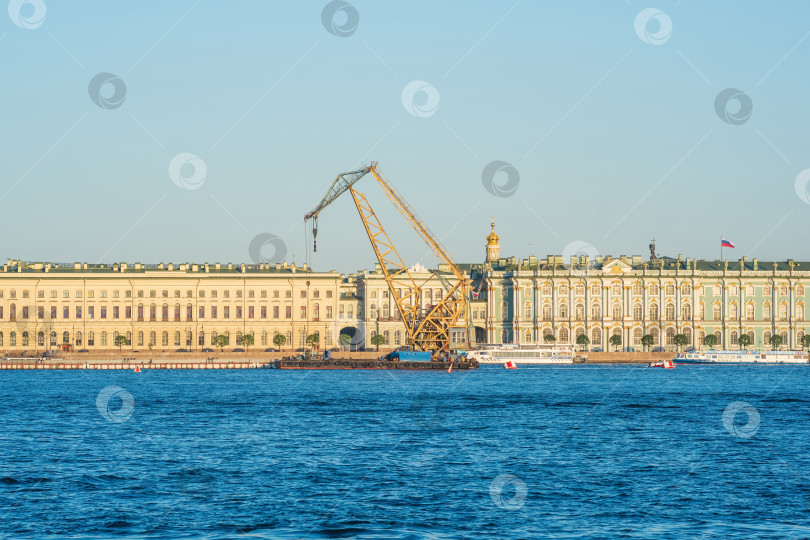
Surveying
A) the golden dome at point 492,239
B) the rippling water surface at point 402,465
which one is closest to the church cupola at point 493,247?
the golden dome at point 492,239

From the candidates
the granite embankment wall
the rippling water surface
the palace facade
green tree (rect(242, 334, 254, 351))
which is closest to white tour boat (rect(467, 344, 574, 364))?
the granite embankment wall

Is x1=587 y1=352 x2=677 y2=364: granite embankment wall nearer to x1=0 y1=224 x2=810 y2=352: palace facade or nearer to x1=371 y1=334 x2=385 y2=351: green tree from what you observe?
x1=0 y1=224 x2=810 y2=352: palace facade

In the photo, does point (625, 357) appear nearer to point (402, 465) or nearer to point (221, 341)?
A: point (221, 341)

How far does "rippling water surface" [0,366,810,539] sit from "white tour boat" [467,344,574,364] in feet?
156

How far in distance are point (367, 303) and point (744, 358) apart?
37.3m

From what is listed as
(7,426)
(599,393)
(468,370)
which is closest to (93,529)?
(7,426)

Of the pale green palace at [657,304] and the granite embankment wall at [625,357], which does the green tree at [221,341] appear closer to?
the pale green palace at [657,304]

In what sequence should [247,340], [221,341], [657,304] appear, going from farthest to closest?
1. [657,304]
2. [221,341]
3. [247,340]

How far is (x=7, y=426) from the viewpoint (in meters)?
43.8

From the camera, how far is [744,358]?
11250 centimetres

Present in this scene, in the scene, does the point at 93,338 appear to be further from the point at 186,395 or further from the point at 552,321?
the point at 186,395

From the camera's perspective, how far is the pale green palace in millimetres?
121250

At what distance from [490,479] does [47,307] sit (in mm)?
93500

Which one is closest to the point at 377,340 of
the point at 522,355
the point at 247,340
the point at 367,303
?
the point at 367,303
